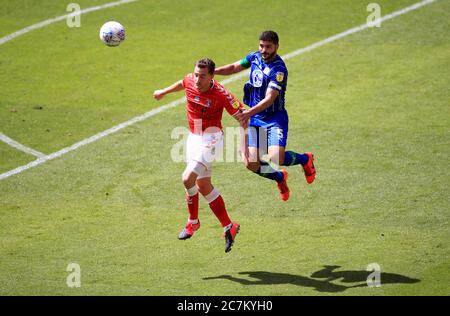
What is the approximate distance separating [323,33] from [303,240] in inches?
433

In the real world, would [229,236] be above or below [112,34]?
below

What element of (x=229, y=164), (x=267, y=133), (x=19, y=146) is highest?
(x=19, y=146)

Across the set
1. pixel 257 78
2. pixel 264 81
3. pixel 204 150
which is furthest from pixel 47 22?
pixel 204 150

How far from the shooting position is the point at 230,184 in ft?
49.4

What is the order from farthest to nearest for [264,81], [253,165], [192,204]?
[253,165] < [264,81] < [192,204]

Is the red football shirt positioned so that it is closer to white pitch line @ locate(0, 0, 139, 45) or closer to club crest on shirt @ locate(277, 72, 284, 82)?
club crest on shirt @ locate(277, 72, 284, 82)

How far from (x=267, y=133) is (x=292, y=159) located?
643 mm

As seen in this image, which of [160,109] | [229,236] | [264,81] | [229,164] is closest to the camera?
[229,236]

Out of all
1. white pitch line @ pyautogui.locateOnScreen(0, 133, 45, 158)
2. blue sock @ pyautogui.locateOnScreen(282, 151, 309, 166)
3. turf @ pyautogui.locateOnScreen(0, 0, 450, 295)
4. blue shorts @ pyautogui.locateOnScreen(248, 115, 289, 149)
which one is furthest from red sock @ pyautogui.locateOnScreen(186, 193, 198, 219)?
white pitch line @ pyautogui.locateOnScreen(0, 133, 45, 158)

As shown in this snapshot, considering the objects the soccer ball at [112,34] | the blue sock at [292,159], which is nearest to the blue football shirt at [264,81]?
the blue sock at [292,159]

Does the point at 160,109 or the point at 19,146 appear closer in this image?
the point at 19,146

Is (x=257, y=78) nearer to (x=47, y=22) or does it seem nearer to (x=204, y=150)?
(x=204, y=150)

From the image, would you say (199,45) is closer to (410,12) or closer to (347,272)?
(410,12)

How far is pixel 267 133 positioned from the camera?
1291 centimetres
